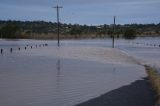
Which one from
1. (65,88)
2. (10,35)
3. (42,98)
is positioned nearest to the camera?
(42,98)

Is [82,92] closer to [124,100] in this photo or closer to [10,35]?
[124,100]

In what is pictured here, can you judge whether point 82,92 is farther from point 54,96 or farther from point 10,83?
point 10,83

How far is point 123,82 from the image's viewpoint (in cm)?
2027

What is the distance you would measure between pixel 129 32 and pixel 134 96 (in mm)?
129437

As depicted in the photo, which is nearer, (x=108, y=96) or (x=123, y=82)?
(x=108, y=96)

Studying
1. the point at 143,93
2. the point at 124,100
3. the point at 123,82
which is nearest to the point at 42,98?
the point at 124,100

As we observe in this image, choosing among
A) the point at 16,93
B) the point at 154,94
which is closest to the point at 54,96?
the point at 16,93

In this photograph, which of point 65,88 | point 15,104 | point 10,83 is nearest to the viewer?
point 15,104

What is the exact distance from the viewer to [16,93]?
16.0 metres

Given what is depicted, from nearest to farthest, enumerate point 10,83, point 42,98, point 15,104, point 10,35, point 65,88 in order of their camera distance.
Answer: point 15,104
point 42,98
point 65,88
point 10,83
point 10,35

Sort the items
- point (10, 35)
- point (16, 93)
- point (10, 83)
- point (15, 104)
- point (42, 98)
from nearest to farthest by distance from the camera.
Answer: point (15, 104)
point (42, 98)
point (16, 93)
point (10, 83)
point (10, 35)

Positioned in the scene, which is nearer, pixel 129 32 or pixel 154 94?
pixel 154 94

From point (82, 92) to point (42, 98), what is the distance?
233 cm

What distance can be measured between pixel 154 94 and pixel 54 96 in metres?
3.69
